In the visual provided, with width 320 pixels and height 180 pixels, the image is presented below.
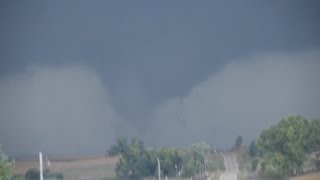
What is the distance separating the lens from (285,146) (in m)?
28.3

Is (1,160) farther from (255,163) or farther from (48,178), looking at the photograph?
(255,163)

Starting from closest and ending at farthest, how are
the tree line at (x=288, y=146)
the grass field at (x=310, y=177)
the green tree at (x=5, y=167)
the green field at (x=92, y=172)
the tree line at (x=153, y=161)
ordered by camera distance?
the green tree at (x=5, y=167), the grass field at (x=310, y=177), the tree line at (x=288, y=146), the green field at (x=92, y=172), the tree line at (x=153, y=161)

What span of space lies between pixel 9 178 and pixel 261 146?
1759cm

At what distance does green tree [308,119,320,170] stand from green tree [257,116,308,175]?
37cm

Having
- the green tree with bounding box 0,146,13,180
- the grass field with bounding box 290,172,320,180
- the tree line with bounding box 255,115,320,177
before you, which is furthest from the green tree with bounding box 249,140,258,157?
the green tree with bounding box 0,146,13,180

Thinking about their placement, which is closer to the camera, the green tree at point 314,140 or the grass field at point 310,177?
the grass field at point 310,177

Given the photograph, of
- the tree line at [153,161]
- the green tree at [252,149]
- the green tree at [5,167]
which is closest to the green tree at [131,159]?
the tree line at [153,161]

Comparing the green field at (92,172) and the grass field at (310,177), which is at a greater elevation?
the green field at (92,172)

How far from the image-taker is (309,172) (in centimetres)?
2759

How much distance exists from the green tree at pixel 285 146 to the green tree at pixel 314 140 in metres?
0.37

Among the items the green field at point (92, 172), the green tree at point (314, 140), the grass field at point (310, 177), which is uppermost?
the green tree at point (314, 140)

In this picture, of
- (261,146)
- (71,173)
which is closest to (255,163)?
(261,146)

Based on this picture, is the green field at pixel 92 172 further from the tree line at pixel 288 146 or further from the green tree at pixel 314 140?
the green tree at pixel 314 140

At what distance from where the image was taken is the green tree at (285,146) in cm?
2744
